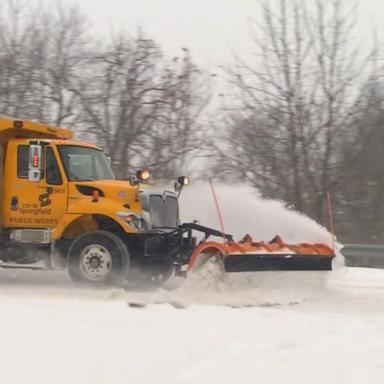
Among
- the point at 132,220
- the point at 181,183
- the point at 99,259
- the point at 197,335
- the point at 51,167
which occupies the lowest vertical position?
the point at 197,335

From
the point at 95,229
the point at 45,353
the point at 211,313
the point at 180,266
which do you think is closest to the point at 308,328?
the point at 211,313

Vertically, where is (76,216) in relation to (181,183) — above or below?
below

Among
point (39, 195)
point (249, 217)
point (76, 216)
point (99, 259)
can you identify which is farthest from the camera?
point (249, 217)

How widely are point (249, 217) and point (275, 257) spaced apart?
2126 mm

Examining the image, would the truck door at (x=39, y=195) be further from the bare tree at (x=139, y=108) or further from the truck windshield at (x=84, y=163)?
the bare tree at (x=139, y=108)

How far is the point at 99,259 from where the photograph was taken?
33.0ft

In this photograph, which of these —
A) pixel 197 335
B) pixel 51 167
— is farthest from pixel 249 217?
pixel 197 335

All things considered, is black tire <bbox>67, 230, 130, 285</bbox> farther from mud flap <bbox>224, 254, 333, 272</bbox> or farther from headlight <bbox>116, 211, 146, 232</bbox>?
mud flap <bbox>224, 254, 333, 272</bbox>

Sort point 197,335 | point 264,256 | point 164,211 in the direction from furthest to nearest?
point 164,211 → point 264,256 → point 197,335

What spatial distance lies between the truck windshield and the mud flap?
2.85m

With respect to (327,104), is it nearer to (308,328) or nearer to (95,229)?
(95,229)

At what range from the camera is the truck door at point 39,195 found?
10.5 metres

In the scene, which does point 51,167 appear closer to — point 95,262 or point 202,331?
point 95,262

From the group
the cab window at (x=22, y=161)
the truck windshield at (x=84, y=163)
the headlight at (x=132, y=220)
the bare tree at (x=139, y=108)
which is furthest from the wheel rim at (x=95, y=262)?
the bare tree at (x=139, y=108)
